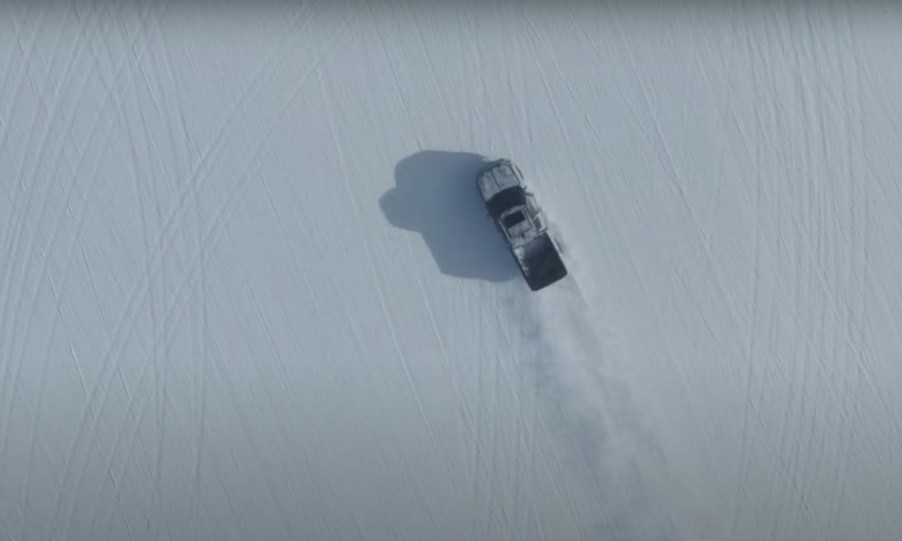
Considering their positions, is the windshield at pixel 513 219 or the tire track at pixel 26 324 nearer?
the windshield at pixel 513 219

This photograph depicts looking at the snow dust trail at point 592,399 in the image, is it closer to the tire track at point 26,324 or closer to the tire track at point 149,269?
the tire track at point 149,269

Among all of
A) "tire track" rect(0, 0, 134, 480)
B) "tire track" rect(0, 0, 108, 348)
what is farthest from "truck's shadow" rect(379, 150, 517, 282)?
"tire track" rect(0, 0, 108, 348)

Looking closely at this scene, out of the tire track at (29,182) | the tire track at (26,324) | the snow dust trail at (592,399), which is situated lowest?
the snow dust trail at (592,399)

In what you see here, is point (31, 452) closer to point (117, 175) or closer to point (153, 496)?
point (153, 496)

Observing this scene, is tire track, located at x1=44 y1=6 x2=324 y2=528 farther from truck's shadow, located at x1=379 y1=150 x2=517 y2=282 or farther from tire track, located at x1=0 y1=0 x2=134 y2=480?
truck's shadow, located at x1=379 y1=150 x2=517 y2=282

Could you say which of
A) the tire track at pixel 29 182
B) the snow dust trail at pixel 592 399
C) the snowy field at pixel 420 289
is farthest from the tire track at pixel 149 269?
the snow dust trail at pixel 592 399

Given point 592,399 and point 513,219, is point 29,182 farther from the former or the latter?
point 592,399
